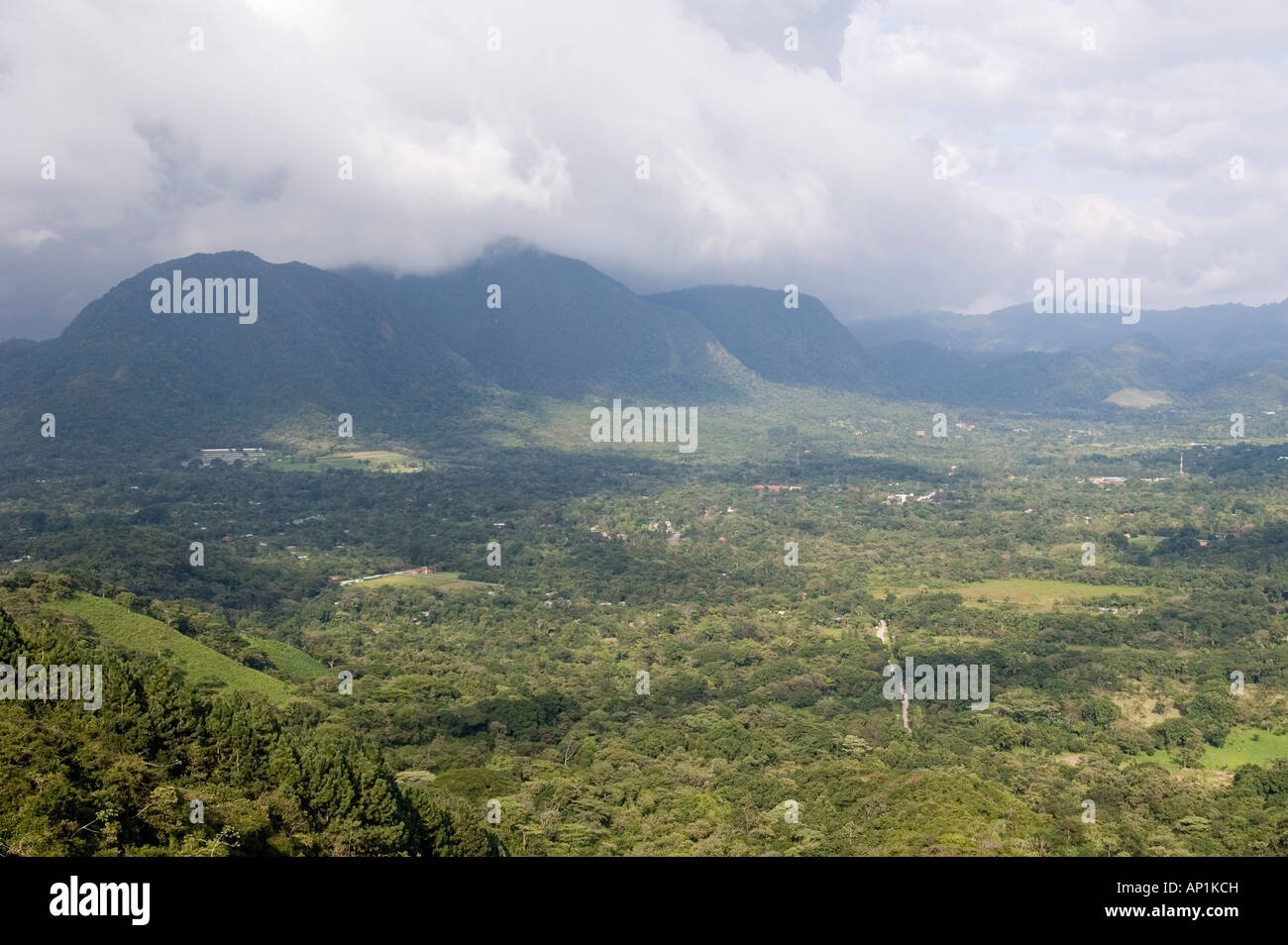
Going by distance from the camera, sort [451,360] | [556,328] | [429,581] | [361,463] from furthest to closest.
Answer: [556,328]
[451,360]
[361,463]
[429,581]

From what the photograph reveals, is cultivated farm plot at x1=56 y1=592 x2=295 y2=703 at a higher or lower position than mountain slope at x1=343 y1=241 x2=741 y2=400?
lower

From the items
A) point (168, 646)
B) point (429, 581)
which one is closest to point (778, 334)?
point (429, 581)

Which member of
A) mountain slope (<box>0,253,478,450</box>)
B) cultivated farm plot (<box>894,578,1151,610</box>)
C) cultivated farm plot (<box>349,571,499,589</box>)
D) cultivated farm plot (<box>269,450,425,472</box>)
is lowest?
cultivated farm plot (<box>894,578,1151,610</box>)

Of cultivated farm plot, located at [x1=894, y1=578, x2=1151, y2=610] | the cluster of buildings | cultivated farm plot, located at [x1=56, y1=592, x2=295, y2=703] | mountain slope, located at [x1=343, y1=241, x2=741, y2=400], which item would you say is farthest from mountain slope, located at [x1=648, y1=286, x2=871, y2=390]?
cultivated farm plot, located at [x1=56, y1=592, x2=295, y2=703]

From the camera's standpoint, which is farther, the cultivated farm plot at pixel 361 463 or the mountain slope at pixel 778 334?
the mountain slope at pixel 778 334

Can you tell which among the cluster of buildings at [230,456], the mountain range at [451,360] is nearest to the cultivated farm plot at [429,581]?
the cluster of buildings at [230,456]

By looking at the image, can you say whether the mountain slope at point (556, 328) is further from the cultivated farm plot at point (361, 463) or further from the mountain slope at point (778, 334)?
the cultivated farm plot at point (361, 463)

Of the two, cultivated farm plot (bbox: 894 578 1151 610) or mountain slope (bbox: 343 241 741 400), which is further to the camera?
mountain slope (bbox: 343 241 741 400)

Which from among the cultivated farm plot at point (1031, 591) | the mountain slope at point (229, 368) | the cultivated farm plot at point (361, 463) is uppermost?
the mountain slope at point (229, 368)

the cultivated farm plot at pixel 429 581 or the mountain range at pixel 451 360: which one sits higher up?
the mountain range at pixel 451 360

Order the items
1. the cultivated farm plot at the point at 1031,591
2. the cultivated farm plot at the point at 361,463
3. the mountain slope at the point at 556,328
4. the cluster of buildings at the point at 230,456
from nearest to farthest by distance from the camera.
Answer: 1. the cultivated farm plot at the point at 1031,591
2. the cultivated farm plot at the point at 361,463
3. the cluster of buildings at the point at 230,456
4. the mountain slope at the point at 556,328

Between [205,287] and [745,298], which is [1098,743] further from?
[745,298]

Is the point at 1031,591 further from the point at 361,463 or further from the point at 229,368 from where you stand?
the point at 229,368

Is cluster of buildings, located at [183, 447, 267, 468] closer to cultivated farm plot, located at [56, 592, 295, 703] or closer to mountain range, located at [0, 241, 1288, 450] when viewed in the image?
mountain range, located at [0, 241, 1288, 450]
